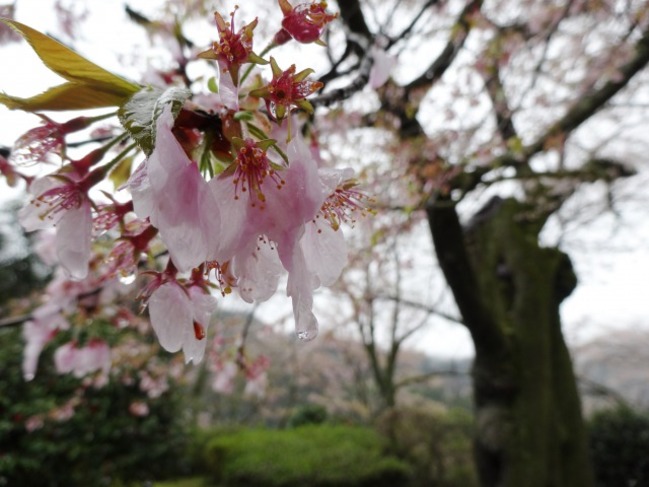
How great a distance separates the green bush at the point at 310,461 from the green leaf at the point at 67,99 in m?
5.34

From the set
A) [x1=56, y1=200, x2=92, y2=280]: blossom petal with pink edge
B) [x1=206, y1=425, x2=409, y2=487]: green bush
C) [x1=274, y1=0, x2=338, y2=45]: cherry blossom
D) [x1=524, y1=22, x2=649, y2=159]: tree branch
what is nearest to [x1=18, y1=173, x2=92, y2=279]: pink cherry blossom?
[x1=56, y1=200, x2=92, y2=280]: blossom petal with pink edge

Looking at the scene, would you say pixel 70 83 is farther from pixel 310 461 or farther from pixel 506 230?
pixel 310 461

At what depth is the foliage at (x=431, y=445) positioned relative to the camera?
5914 millimetres

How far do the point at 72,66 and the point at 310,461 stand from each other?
5.56 meters

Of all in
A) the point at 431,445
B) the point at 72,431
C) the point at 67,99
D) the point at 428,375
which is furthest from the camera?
the point at 431,445

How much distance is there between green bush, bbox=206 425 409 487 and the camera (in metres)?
5.03

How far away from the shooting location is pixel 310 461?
17.1 feet

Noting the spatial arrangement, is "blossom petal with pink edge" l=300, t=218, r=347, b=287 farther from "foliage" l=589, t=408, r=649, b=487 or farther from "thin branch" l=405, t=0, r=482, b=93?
"foliage" l=589, t=408, r=649, b=487

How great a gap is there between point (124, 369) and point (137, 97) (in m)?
4.70

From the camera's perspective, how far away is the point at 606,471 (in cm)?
526

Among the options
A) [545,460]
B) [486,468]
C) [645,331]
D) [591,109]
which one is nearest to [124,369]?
[486,468]

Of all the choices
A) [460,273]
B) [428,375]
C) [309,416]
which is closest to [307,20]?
[460,273]

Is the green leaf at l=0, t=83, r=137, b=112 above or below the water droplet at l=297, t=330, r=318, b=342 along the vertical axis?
above

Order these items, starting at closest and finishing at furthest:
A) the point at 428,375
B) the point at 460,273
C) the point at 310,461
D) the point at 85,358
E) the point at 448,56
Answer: the point at 85,358
the point at 448,56
the point at 460,273
the point at 310,461
the point at 428,375
